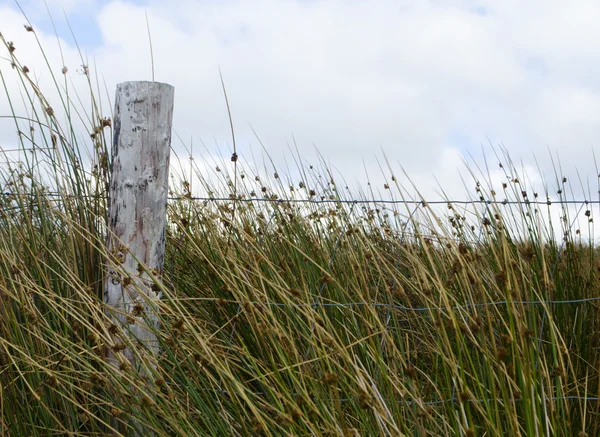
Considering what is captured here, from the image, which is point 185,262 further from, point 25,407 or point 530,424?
point 530,424

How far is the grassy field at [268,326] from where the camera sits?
1869mm

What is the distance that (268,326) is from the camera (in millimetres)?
2051

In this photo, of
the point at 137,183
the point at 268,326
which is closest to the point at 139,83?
the point at 137,183

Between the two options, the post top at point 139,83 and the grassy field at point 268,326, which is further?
the post top at point 139,83

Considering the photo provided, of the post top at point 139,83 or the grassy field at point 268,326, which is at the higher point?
the post top at point 139,83

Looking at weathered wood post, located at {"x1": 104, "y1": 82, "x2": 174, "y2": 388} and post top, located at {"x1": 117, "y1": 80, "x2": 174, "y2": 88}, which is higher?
post top, located at {"x1": 117, "y1": 80, "x2": 174, "y2": 88}

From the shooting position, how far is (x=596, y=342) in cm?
315

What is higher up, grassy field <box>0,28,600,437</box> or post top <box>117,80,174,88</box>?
post top <box>117,80,174,88</box>

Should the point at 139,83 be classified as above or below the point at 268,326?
above

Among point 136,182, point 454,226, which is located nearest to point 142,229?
point 136,182

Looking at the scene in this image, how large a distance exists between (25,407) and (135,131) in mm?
1121

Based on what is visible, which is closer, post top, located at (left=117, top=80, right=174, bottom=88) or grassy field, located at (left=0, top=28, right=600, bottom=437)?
grassy field, located at (left=0, top=28, right=600, bottom=437)

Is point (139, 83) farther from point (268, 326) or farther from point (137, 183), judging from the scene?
point (268, 326)

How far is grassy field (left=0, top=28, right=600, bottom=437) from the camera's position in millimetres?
1869
